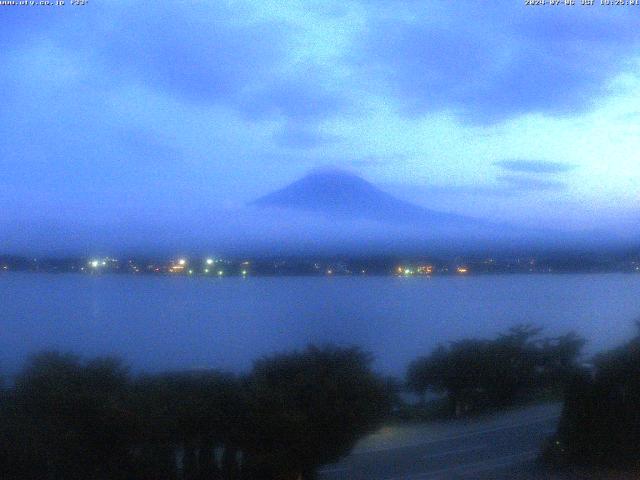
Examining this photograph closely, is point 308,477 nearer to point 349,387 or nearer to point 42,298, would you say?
point 349,387

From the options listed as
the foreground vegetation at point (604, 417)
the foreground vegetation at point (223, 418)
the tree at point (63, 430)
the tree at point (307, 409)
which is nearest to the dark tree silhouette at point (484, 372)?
the foreground vegetation at point (604, 417)

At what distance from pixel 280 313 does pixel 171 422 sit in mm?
4549

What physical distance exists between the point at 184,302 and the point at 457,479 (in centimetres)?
589

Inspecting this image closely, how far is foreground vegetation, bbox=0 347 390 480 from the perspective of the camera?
21.0 feet

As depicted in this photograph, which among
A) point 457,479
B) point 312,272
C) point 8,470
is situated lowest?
point 457,479

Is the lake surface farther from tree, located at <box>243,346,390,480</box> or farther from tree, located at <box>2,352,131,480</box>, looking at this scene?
tree, located at <box>2,352,131,480</box>

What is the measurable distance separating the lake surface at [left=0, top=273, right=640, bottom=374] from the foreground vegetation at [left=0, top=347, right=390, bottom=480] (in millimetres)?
579

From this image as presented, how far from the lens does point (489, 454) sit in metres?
8.28

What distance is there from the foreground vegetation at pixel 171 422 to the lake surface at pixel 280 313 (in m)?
0.58

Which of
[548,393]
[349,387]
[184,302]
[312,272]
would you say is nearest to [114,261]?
[184,302]

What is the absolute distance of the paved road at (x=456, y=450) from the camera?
7.67m

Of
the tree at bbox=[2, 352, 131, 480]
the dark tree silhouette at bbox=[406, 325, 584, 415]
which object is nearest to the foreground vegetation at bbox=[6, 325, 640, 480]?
the tree at bbox=[2, 352, 131, 480]

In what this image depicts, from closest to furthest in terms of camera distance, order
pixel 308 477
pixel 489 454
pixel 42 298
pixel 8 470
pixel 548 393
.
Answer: pixel 8 470
pixel 308 477
pixel 489 454
pixel 548 393
pixel 42 298

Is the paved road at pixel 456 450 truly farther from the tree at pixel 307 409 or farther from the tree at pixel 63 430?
the tree at pixel 63 430
